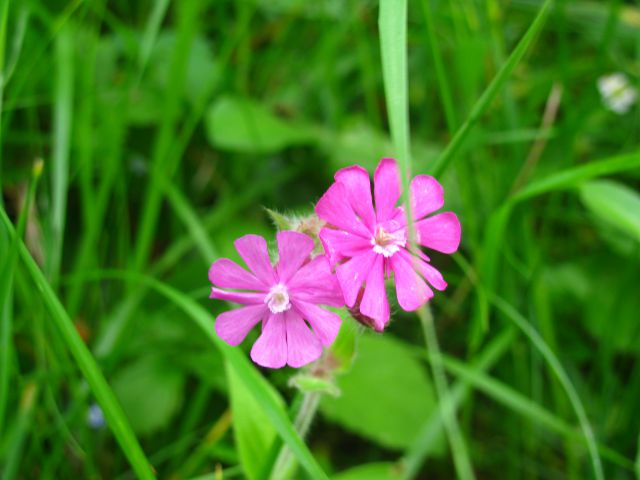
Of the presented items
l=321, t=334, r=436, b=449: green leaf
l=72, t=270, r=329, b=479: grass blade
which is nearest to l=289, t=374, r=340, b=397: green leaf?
l=72, t=270, r=329, b=479: grass blade

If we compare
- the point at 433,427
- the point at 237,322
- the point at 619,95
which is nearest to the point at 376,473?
the point at 433,427

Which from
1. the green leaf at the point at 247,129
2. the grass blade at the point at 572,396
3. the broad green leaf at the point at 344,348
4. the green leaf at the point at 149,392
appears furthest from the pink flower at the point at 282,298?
the green leaf at the point at 247,129

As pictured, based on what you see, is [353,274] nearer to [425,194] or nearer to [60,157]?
[425,194]

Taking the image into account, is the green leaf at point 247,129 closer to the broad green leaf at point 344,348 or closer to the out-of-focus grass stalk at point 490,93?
the broad green leaf at point 344,348

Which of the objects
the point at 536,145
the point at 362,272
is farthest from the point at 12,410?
the point at 536,145

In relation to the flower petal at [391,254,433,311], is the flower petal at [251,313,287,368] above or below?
below

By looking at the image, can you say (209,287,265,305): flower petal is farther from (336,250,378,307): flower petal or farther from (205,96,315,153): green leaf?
(205,96,315,153): green leaf
